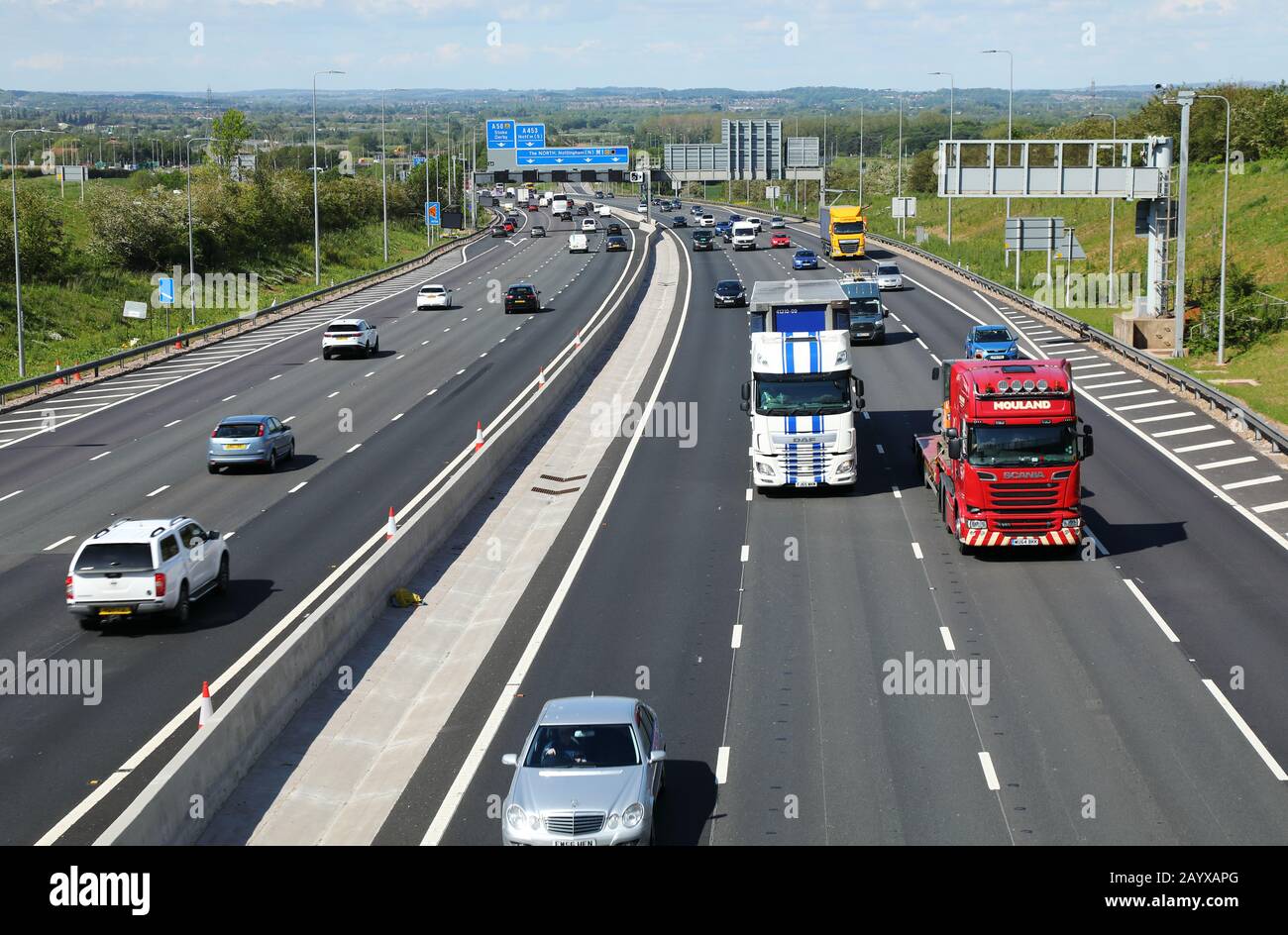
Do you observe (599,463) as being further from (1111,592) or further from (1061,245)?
(1061,245)

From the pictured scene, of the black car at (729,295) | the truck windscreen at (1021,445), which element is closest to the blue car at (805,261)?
the black car at (729,295)

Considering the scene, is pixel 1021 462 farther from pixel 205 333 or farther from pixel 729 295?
pixel 205 333

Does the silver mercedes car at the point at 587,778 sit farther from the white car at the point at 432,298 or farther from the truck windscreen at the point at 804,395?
the white car at the point at 432,298

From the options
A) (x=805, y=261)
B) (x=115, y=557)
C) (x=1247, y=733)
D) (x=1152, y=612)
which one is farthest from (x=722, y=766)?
(x=805, y=261)

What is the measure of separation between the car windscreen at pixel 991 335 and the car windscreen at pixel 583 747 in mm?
40612

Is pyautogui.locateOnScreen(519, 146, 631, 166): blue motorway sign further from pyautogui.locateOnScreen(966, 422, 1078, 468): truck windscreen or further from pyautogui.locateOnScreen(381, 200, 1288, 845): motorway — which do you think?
pyautogui.locateOnScreen(966, 422, 1078, 468): truck windscreen

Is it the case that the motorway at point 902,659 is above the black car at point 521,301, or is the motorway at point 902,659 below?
below

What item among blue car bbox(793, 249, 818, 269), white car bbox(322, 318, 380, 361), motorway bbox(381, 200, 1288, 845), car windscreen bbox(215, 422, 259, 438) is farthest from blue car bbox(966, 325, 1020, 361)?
blue car bbox(793, 249, 818, 269)

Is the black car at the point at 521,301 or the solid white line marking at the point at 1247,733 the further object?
the black car at the point at 521,301

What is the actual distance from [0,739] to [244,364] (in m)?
42.2

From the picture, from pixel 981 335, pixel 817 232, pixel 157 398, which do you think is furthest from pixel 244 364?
pixel 817 232

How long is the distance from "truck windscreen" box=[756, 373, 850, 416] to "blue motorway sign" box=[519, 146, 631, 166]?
359ft

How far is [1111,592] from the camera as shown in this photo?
91.5ft

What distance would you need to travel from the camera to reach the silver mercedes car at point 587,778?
16375mm
